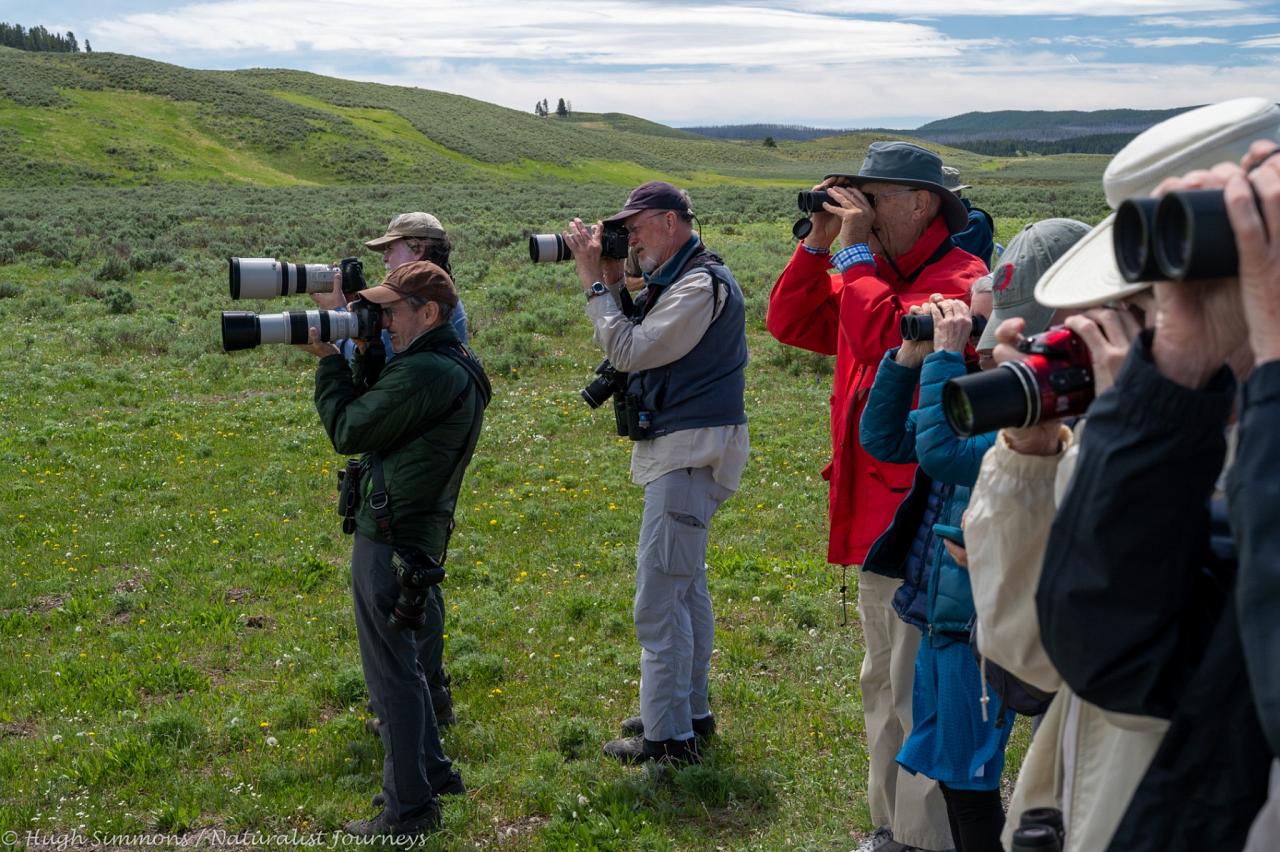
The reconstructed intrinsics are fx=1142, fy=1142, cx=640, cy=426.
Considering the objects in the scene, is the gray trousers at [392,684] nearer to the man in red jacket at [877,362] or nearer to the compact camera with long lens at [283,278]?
the compact camera with long lens at [283,278]

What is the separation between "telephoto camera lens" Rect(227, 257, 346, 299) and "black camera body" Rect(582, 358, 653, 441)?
1.28 m

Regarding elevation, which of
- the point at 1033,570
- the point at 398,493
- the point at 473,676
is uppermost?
the point at 1033,570

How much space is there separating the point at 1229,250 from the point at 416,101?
123m

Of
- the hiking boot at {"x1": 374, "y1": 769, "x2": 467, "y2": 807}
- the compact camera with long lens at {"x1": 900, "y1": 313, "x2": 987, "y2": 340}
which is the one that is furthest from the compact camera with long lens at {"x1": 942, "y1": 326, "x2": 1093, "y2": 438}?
the hiking boot at {"x1": 374, "y1": 769, "x2": 467, "y2": 807}

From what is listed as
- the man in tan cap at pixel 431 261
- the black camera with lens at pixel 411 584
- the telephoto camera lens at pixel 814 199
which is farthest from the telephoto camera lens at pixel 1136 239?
the man in tan cap at pixel 431 261

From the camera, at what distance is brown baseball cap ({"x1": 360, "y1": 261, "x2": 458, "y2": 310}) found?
181 inches

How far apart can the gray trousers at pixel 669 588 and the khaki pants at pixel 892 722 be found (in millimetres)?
993

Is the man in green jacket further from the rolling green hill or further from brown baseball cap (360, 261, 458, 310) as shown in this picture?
the rolling green hill

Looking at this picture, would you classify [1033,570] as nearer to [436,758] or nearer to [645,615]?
[645,615]

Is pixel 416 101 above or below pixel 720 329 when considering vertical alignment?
above

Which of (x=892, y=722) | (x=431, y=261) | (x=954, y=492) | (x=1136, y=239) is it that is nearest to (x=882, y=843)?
(x=892, y=722)

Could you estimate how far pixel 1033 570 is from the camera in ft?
6.84

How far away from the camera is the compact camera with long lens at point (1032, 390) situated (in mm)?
1938

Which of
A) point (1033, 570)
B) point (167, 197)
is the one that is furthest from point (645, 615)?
point (167, 197)
